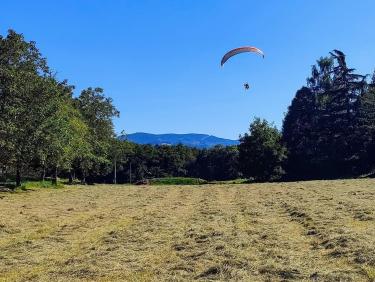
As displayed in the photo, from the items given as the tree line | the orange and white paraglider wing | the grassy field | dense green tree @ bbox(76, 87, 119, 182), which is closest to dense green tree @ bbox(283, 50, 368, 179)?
the tree line

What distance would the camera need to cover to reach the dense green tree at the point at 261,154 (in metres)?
78.9

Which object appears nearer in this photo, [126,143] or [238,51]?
[238,51]

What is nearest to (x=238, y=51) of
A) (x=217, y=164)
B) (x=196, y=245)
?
(x=196, y=245)

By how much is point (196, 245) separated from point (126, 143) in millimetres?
85801

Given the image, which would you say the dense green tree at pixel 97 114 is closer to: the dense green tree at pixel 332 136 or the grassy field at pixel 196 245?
the dense green tree at pixel 332 136

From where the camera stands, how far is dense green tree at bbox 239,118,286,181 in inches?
3108

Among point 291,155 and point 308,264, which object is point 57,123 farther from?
point 291,155

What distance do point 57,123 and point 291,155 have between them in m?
53.1

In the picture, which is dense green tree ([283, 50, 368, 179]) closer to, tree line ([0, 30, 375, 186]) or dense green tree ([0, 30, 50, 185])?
tree line ([0, 30, 375, 186])

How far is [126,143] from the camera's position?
99625 mm

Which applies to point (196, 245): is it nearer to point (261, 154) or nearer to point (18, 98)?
point (18, 98)

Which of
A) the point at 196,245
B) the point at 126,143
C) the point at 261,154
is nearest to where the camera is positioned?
the point at 196,245

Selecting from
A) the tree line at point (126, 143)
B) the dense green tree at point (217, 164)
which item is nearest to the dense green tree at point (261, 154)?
the tree line at point (126, 143)

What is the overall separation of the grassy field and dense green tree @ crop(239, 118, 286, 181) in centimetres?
5422
